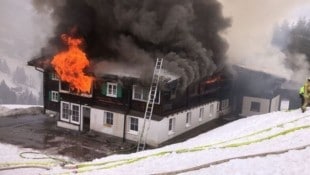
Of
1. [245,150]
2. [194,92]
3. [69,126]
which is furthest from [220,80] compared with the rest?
[245,150]

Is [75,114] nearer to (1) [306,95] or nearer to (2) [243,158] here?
(1) [306,95]

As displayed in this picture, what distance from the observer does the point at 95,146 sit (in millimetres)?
26438

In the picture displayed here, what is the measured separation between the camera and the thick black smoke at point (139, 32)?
30078 millimetres

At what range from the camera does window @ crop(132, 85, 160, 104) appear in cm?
2722

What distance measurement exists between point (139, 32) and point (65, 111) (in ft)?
29.0

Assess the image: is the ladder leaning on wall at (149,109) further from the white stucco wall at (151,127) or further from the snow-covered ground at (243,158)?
the snow-covered ground at (243,158)

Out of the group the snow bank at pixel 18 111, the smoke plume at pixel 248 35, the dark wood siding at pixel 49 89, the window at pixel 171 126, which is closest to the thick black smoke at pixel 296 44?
the smoke plume at pixel 248 35

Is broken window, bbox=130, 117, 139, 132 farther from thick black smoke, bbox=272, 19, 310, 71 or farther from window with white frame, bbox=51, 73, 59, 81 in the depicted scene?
thick black smoke, bbox=272, 19, 310, 71

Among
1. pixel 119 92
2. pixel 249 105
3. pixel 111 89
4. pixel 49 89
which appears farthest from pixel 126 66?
pixel 249 105

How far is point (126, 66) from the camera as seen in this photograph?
3041cm

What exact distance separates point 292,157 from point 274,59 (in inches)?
1922

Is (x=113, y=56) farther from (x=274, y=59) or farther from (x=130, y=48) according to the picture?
(x=274, y=59)

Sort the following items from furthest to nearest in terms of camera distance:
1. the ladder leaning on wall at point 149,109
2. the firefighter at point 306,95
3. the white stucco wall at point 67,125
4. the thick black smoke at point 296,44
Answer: the thick black smoke at point 296,44, the white stucco wall at point 67,125, the ladder leaning on wall at point 149,109, the firefighter at point 306,95

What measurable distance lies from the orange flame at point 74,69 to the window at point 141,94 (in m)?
3.71
